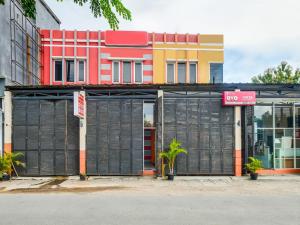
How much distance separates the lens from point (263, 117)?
19625 mm

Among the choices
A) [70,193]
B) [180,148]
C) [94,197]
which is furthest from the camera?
[180,148]

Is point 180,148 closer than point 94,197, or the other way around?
point 94,197

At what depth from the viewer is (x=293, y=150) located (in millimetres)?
19688

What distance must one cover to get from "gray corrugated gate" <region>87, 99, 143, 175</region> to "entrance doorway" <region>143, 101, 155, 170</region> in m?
1.21

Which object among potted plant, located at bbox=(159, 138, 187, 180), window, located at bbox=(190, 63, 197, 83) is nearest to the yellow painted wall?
window, located at bbox=(190, 63, 197, 83)

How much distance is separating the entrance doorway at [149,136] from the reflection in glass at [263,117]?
6.22 m

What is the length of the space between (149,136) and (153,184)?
903cm

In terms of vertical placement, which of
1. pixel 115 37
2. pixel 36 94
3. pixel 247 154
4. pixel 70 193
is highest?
pixel 115 37

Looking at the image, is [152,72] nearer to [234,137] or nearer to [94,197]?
[234,137]

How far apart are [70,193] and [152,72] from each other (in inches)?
613

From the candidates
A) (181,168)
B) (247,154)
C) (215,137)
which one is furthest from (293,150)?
(181,168)

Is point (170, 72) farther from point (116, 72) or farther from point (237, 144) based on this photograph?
point (237, 144)

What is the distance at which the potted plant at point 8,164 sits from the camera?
17.7 meters

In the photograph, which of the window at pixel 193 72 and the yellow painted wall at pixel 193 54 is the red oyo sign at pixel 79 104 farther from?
the window at pixel 193 72
